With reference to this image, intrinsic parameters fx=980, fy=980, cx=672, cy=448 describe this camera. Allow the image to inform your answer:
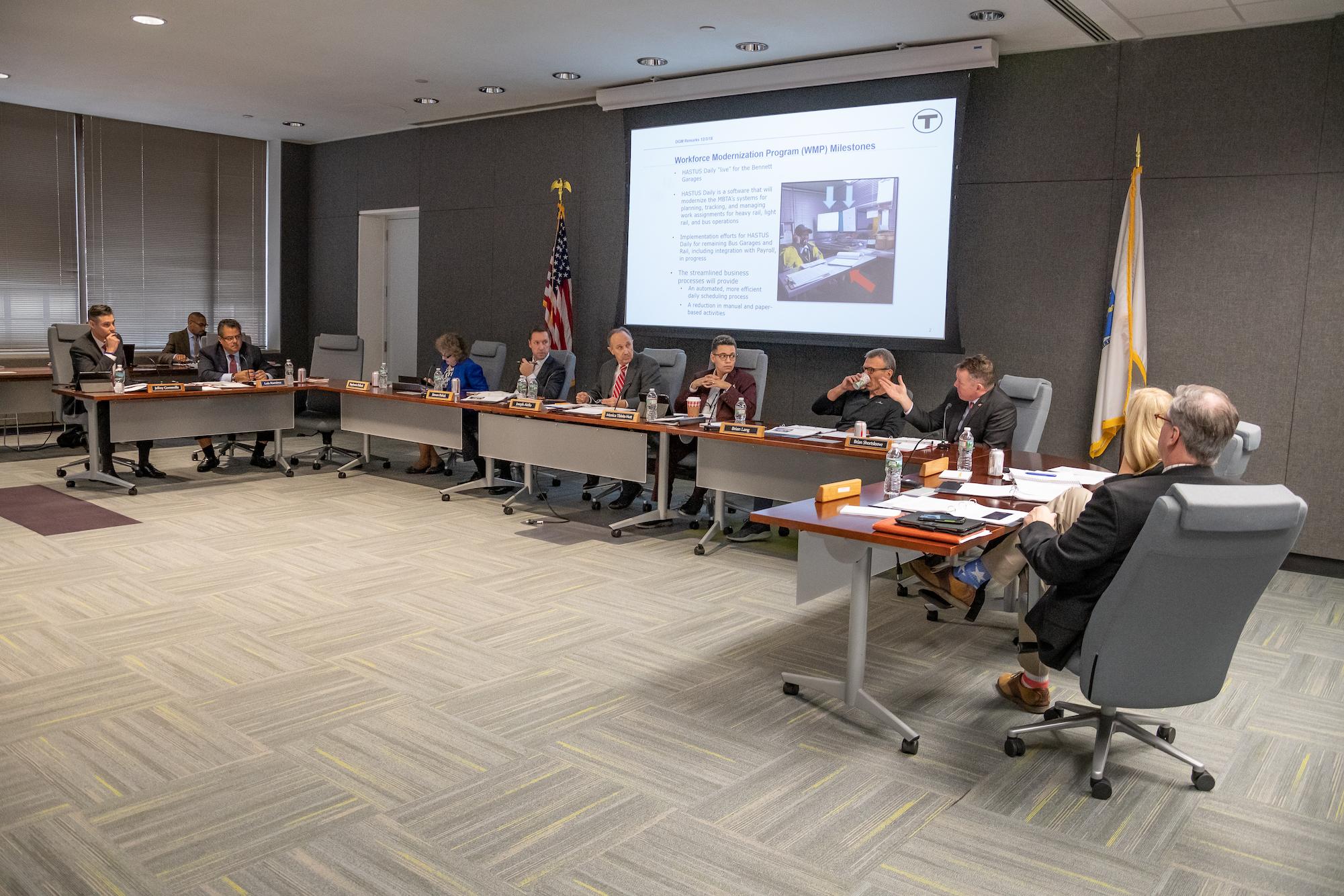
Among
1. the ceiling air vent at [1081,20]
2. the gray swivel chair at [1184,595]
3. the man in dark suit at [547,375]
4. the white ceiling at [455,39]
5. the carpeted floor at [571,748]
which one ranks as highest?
the white ceiling at [455,39]

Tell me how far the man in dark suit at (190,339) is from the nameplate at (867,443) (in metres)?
7.32

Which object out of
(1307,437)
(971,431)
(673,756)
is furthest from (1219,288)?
(673,756)

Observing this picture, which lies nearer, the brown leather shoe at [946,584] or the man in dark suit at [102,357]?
the brown leather shoe at [946,584]

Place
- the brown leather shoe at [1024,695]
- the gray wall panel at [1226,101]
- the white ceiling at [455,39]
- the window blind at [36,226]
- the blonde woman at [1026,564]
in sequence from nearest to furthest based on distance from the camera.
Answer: the blonde woman at [1026,564]
the brown leather shoe at [1024,695]
the gray wall panel at [1226,101]
the white ceiling at [455,39]
the window blind at [36,226]

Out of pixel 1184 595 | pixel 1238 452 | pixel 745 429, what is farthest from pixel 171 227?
pixel 1184 595

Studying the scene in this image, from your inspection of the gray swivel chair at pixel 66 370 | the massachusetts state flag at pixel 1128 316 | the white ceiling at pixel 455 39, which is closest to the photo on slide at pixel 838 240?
the white ceiling at pixel 455 39

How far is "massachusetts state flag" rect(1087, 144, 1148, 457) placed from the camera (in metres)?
5.90

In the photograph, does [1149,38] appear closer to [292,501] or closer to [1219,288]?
[1219,288]

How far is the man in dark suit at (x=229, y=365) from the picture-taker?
7.92 m

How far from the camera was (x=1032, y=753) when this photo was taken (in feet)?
10.4

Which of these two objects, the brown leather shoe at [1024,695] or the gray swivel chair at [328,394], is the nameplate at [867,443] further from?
the gray swivel chair at [328,394]

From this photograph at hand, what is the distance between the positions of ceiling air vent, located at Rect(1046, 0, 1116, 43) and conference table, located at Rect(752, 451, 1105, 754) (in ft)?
10.6

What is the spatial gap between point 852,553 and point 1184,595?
99 cm

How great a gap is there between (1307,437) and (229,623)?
5707mm
